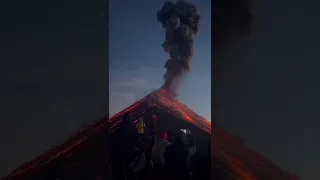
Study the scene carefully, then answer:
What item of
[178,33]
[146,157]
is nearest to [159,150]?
[146,157]

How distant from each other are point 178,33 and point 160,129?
0.90 meters

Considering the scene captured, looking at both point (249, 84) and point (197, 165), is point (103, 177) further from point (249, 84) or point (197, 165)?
point (249, 84)

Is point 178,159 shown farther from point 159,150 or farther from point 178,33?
point 178,33

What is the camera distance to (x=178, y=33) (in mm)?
4320

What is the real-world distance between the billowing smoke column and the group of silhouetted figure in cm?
54

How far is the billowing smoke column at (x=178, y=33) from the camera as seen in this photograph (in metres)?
4.31

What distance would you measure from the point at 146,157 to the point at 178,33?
118 cm

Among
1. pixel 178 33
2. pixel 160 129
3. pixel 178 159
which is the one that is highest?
pixel 178 33

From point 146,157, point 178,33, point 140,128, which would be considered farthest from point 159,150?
point 178,33

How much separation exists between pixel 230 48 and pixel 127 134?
1.25 meters

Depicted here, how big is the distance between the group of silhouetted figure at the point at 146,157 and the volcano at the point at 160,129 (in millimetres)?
79

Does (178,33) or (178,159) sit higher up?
(178,33)

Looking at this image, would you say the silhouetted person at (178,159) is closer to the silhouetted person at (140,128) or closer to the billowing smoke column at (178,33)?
the silhouetted person at (140,128)

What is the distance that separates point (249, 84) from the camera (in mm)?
4336
